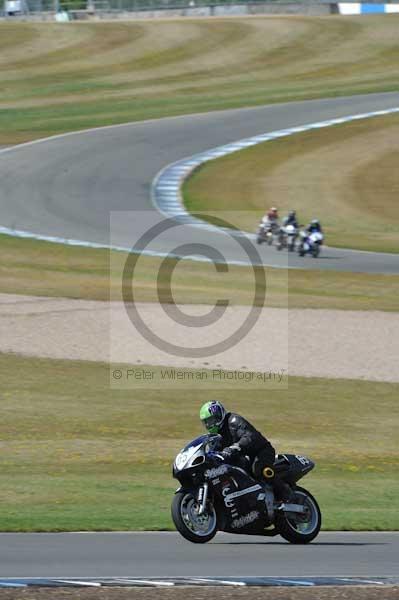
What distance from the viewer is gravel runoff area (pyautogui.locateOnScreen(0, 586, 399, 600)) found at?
32.7ft

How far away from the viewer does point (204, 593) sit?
1016cm

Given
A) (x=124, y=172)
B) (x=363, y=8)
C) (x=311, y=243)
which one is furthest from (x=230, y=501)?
(x=363, y=8)

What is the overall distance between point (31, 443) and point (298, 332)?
9237mm

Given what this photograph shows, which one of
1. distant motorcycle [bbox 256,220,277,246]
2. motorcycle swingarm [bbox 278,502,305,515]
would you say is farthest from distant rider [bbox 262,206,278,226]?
motorcycle swingarm [bbox 278,502,305,515]

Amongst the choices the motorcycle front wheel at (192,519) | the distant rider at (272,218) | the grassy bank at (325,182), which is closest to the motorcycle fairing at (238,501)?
the motorcycle front wheel at (192,519)

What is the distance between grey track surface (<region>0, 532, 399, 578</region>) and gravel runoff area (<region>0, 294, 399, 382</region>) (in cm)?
1024

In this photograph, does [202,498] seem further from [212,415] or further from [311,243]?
[311,243]

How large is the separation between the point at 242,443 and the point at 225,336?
1284cm

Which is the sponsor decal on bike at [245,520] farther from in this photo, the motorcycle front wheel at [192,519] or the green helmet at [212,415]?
the green helmet at [212,415]

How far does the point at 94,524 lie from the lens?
1338 centimetres

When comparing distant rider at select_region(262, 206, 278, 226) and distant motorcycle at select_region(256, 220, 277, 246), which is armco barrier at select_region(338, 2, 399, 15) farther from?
distant rider at select_region(262, 206, 278, 226)

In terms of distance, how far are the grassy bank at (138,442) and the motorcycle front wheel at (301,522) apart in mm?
925

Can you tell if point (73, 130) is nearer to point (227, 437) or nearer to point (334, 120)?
point (334, 120)

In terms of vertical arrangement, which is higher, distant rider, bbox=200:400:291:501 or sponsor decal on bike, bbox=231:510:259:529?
distant rider, bbox=200:400:291:501
